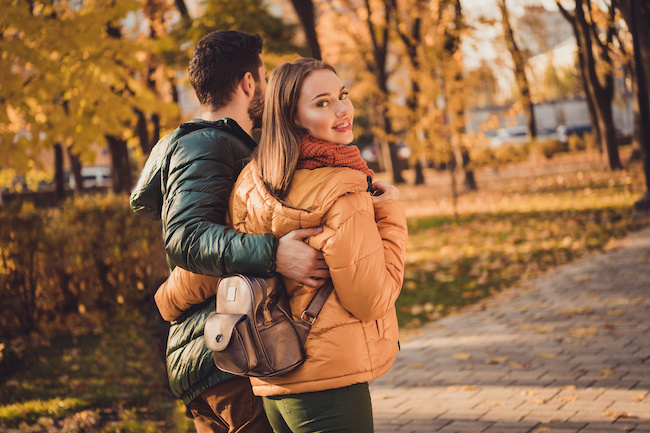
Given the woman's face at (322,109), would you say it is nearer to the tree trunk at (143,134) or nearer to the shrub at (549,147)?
the tree trunk at (143,134)

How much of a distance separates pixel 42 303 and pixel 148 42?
3.32 m

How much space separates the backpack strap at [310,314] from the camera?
1.99 meters

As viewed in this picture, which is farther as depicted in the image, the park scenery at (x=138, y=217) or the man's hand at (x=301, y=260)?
the park scenery at (x=138, y=217)

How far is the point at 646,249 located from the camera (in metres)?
9.27

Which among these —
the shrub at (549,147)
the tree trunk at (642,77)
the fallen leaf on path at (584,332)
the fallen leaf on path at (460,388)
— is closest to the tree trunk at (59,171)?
the tree trunk at (642,77)

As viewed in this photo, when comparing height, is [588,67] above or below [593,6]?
below

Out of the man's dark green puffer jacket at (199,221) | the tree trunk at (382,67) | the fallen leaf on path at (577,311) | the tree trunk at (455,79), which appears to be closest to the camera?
the man's dark green puffer jacket at (199,221)

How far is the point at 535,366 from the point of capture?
17.5 ft

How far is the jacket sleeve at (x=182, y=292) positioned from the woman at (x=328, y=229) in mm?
273

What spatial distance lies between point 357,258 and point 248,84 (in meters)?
0.91

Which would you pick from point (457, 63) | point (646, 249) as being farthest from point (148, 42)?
point (457, 63)

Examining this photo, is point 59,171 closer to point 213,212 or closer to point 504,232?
point 504,232

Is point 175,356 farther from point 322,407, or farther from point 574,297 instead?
point 574,297

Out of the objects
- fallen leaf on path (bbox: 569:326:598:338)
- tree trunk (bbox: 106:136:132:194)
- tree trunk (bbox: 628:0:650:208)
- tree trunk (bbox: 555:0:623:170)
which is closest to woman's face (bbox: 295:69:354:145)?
fallen leaf on path (bbox: 569:326:598:338)
